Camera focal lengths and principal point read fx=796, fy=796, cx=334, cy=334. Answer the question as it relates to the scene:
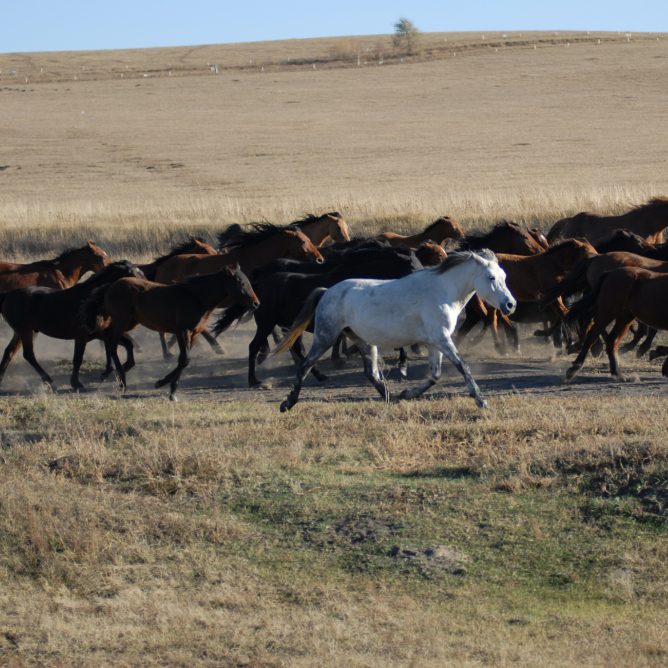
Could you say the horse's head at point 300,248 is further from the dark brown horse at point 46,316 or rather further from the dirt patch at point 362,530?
the dirt patch at point 362,530

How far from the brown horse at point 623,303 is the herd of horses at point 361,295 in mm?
14

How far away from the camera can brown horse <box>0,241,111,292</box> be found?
1277cm

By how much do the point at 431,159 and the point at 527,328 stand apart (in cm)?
2281

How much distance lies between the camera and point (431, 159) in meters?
35.5

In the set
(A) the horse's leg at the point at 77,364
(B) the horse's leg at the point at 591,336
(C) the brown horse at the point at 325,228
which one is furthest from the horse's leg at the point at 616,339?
(A) the horse's leg at the point at 77,364

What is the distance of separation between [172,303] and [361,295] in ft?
10.2

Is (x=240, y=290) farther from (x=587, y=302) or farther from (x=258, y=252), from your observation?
(x=587, y=302)

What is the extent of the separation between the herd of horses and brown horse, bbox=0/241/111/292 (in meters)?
0.02

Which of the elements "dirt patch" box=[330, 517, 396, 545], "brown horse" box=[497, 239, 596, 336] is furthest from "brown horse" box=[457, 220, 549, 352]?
"dirt patch" box=[330, 517, 396, 545]

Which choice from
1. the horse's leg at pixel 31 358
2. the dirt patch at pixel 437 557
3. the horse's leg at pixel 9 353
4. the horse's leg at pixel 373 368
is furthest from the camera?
the horse's leg at pixel 9 353

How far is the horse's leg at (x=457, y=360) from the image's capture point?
739 centimetres

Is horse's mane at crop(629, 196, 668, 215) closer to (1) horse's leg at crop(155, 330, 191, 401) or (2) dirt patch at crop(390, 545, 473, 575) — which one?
(1) horse's leg at crop(155, 330, 191, 401)

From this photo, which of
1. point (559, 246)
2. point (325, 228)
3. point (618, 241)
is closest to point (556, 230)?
point (618, 241)

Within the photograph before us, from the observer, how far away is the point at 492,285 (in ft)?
24.2
